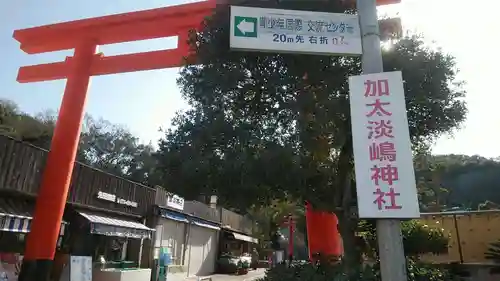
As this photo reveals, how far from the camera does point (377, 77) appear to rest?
4.26m

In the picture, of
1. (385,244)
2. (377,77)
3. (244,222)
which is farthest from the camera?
(244,222)

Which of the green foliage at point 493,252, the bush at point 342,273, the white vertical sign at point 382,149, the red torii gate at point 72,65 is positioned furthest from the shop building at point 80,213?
the green foliage at point 493,252

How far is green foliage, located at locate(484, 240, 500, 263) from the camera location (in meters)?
7.90

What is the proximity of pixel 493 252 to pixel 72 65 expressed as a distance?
A: 10.8 meters

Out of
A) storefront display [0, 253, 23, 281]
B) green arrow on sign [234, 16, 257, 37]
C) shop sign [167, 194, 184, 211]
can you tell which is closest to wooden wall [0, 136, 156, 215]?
shop sign [167, 194, 184, 211]

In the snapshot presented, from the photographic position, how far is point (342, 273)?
5.18 meters

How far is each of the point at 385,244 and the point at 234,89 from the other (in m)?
3.40

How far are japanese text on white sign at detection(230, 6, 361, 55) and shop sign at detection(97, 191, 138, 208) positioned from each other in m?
8.30

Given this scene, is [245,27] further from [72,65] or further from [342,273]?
[72,65]

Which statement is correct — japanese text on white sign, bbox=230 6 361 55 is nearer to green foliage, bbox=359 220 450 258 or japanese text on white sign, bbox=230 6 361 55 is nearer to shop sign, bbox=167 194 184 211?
green foliage, bbox=359 220 450 258

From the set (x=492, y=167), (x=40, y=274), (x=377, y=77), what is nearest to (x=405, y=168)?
(x=377, y=77)

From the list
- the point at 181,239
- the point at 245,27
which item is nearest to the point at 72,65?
the point at 245,27

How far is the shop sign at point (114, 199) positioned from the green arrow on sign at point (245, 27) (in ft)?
27.1

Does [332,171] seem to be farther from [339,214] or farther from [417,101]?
[417,101]
